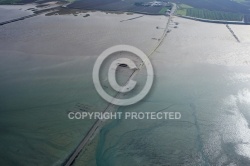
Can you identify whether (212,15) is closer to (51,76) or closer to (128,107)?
(128,107)

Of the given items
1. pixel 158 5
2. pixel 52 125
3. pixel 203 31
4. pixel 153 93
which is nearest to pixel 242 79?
pixel 153 93

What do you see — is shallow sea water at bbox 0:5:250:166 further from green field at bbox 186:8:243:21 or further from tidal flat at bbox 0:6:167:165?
green field at bbox 186:8:243:21

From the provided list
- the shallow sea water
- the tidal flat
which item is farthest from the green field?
the shallow sea water

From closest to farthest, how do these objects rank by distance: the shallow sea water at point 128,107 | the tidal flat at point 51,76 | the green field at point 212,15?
the shallow sea water at point 128,107
the tidal flat at point 51,76
the green field at point 212,15

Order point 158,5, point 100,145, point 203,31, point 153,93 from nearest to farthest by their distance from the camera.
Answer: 1. point 100,145
2. point 153,93
3. point 203,31
4. point 158,5

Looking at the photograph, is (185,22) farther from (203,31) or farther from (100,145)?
(100,145)

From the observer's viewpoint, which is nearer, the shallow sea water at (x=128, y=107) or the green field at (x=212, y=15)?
the shallow sea water at (x=128, y=107)

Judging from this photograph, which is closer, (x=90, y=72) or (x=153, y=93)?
(x=153, y=93)

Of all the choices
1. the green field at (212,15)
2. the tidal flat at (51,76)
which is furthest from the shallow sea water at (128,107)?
the green field at (212,15)

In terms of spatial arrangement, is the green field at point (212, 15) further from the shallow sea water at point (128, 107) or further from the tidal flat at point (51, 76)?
the shallow sea water at point (128, 107)
